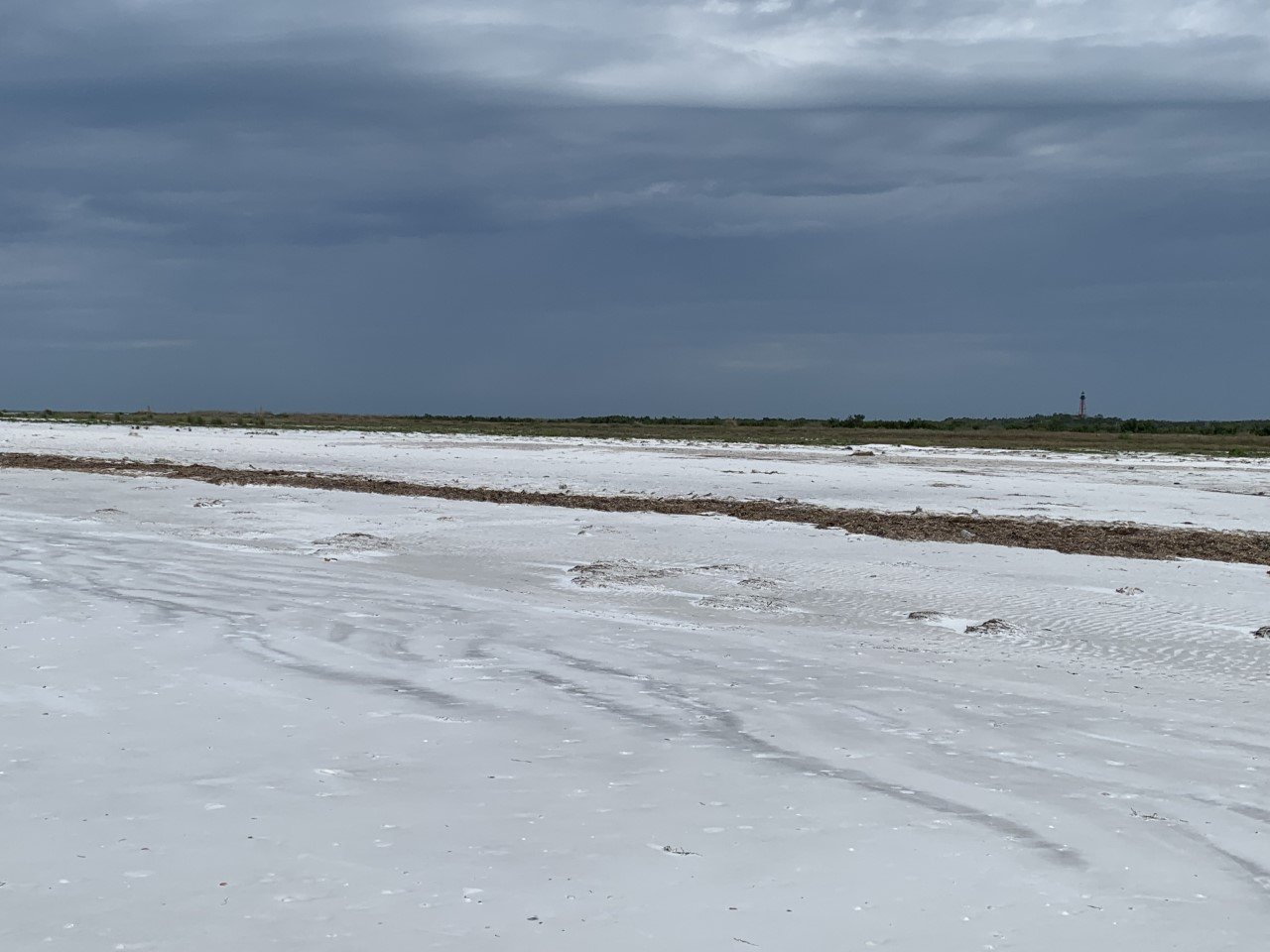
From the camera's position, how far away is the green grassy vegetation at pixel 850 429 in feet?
182

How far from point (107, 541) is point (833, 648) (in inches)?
355

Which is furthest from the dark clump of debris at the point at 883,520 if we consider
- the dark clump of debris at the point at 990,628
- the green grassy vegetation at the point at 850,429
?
the green grassy vegetation at the point at 850,429

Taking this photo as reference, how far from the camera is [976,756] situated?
6.23 metres

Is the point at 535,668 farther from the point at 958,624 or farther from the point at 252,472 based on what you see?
the point at 252,472

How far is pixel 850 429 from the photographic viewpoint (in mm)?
78188

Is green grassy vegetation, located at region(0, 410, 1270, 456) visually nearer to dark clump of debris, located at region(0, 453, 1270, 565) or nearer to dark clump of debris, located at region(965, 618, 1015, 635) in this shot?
dark clump of debris, located at region(0, 453, 1270, 565)

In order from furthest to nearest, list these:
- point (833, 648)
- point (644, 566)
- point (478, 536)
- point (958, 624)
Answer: point (478, 536)
point (644, 566)
point (958, 624)
point (833, 648)

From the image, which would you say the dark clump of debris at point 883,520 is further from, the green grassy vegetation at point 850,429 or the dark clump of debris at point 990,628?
the green grassy vegetation at point 850,429

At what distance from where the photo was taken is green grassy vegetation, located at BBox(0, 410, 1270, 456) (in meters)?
55.4

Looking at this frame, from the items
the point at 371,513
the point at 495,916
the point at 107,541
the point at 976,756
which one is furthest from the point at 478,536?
Answer: the point at 495,916

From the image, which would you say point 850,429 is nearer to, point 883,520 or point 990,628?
point 883,520

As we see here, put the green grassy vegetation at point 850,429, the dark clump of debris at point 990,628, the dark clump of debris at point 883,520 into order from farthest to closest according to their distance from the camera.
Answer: the green grassy vegetation at point 850,429
the dark clump of debris at point 883,520
the dark clump of debris at point 990,628

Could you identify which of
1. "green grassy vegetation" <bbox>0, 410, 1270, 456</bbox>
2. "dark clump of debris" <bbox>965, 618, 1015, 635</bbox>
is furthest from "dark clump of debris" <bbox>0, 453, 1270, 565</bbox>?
"green grassy vegetation" <bbox>0, 410, 1270, 456</bbox>

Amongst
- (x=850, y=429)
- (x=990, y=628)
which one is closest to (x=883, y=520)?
(x=990, y=628)
